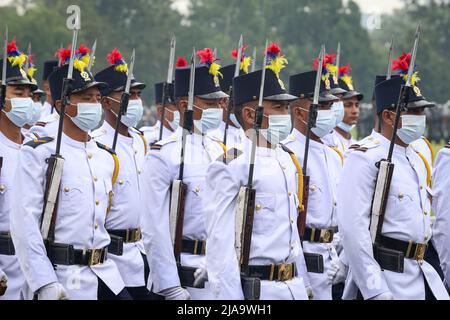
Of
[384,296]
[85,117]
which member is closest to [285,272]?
[384,296]

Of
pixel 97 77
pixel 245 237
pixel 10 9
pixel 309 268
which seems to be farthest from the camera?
pixel 10 9

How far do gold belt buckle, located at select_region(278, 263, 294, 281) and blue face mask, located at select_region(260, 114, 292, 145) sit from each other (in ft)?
2.64

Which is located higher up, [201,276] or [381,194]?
[381,194]

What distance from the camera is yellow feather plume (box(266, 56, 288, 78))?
760 cm

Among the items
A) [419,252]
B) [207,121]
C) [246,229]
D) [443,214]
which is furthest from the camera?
[207,121]

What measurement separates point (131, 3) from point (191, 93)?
5228 cm

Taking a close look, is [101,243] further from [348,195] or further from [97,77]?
[97,77]

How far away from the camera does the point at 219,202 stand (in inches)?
263

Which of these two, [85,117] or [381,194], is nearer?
[381,194]

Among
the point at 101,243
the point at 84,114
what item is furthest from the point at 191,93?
the point at 101,243

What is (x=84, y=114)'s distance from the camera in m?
7.60

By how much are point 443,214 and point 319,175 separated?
1.24 metres

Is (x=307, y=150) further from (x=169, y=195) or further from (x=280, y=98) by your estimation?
(x=280, y=98)

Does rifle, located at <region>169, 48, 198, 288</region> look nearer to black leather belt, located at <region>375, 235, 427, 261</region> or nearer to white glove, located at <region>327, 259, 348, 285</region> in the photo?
white glove, located at <region>327, 259, 348, 285</region>
